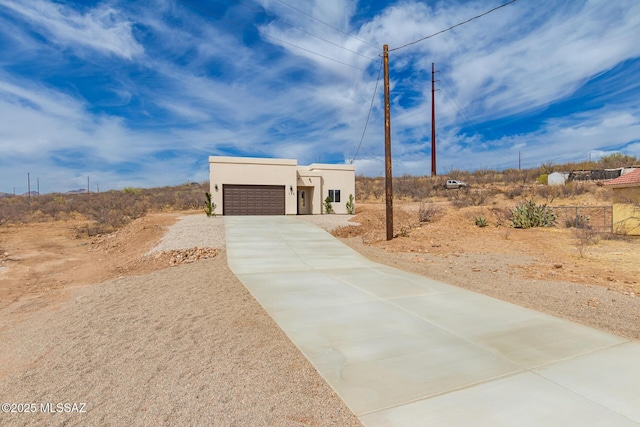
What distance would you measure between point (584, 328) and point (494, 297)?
6.18 feet

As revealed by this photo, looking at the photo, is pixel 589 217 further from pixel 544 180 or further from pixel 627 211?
pixel 544 180

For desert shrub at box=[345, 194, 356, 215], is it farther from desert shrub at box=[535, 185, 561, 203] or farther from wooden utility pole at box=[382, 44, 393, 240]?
desert shrub at box=[535, 185, 561, 203]

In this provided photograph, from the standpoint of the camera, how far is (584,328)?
5.16m

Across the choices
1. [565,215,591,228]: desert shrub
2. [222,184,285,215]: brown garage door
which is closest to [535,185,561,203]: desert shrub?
[565,215,591,228]: desert shrub

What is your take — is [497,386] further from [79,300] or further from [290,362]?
[79,300]

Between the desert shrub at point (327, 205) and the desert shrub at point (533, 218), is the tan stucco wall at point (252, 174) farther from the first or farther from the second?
the desert shrub at point (533, 218)

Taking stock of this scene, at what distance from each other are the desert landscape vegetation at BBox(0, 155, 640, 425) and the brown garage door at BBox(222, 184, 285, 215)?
691cm

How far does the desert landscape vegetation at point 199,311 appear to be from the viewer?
3439 millimetres

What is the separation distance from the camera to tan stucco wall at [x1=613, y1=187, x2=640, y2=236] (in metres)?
16.2

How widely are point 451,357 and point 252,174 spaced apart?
23.0 metres

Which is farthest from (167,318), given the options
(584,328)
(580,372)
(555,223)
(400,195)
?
(400,195)

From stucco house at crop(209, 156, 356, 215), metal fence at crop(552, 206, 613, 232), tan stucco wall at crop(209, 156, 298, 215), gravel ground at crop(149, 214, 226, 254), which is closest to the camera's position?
gravel ground at crop(149, 214, 226, 254)

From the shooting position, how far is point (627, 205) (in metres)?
16.6

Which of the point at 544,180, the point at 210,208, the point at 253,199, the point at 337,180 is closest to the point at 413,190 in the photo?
the point at 544,180
